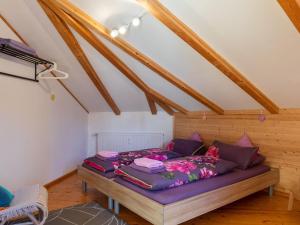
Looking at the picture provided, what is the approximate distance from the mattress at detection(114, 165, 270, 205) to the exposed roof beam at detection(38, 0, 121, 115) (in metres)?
1.77

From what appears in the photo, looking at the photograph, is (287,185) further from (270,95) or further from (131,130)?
(131,130)

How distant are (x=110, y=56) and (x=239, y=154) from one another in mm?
2233

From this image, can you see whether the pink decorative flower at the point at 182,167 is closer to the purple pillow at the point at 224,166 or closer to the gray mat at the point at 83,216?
the purple pillow at the point at 224,166

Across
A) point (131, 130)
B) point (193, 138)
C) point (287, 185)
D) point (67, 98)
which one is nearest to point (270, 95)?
point (287, 185)

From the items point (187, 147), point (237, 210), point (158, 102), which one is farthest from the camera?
point (158, 102)

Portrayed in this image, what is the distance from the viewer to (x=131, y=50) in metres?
2.86

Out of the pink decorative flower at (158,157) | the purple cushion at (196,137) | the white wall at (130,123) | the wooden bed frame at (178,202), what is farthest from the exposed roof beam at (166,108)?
the wooden bed frame at (178,202)

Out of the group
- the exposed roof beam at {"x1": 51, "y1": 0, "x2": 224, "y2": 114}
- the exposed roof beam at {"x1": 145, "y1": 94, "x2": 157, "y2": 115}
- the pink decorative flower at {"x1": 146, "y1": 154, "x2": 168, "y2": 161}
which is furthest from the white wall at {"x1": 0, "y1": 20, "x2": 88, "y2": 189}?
the pink decorative flower at {"x1": 146, "y1": 154, "x2": 168, "y2": 161}

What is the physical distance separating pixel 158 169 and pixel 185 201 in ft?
1.59

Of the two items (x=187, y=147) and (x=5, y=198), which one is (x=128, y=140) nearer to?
(x=187, y=147)

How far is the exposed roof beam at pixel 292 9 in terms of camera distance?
5.09ft

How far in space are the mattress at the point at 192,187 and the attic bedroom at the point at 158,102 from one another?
0.04 ft

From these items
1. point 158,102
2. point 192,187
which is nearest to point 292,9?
point 192,187

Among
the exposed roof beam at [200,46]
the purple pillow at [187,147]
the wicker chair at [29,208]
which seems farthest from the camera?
the purple pillow at [187,147]
